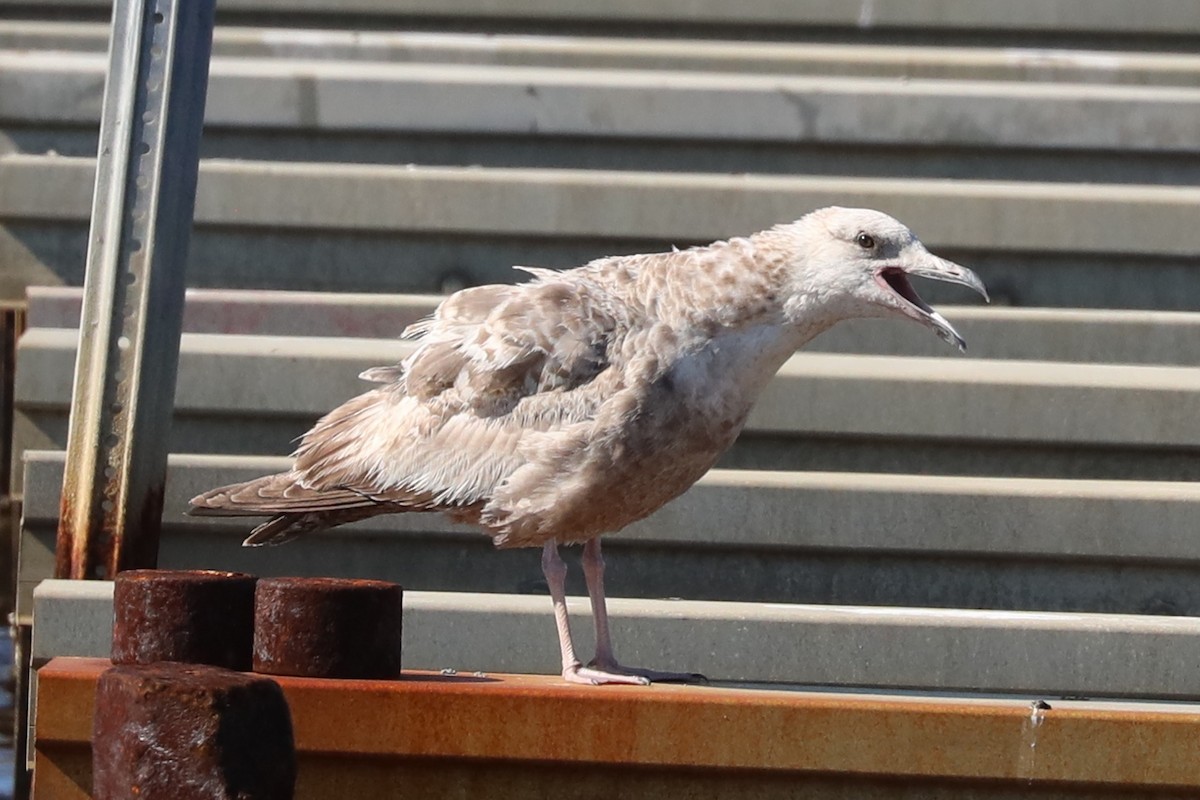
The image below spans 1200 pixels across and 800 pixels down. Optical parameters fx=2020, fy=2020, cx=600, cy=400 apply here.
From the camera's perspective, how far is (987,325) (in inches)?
267

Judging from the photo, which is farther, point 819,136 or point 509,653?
point 819,136

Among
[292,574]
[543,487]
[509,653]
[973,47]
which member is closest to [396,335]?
[292,574]

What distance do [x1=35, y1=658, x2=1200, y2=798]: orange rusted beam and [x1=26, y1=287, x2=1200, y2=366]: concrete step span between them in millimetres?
2604

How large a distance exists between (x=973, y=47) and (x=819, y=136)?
3.83 ft

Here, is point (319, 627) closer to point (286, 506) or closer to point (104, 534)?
point (286, 506)

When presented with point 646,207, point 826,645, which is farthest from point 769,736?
point 646,207

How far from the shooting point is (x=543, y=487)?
4.73 meters

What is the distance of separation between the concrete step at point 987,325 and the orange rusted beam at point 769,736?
2.60 m

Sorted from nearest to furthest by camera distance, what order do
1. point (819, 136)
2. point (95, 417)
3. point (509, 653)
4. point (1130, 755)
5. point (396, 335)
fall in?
1. point (1130, 755)
2. point (509, 653)
3. point (95, 417)
4. point (396, 335)
5. point (819, 136)

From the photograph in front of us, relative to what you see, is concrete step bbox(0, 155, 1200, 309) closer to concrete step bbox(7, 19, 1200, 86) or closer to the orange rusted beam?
concrete step bbox(7, 19, 1200, 86)

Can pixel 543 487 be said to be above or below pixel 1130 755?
above

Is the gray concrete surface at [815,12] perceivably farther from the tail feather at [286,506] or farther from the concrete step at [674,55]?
the tail feather at [286,506]

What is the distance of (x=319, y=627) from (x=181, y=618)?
0.29 meters

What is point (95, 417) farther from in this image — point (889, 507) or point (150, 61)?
point (889, 507)
